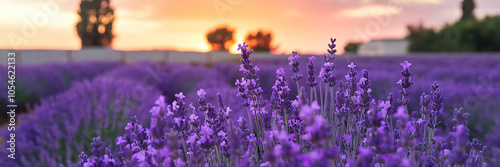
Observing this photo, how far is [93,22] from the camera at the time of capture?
31562 millimetres

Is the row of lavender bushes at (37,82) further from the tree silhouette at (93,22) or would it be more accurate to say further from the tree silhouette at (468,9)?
the tree silhouette at (468,9)

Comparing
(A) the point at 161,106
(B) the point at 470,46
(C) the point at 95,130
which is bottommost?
(C) the point at 95,130

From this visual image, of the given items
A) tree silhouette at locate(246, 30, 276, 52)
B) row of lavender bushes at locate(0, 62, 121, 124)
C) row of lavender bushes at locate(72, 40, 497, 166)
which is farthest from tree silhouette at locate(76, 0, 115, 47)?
row of lavender bushes at locate(72, 40, 497, 166)

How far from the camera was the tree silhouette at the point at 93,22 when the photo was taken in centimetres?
3120

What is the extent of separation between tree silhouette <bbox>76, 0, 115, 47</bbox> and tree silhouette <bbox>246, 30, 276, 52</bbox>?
44.4 ft

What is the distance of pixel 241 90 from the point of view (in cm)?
159

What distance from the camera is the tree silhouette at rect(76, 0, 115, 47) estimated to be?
31203 mm

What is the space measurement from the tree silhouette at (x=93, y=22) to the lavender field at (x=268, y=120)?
76.8 ft

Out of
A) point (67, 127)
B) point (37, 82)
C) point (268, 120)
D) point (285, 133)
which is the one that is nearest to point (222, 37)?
point (37, 82)

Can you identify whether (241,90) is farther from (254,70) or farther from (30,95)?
(30,95)

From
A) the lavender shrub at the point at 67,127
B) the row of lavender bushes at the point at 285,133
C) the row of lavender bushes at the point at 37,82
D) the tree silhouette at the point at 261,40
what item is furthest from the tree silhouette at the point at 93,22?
the row of lavender bushes at the point at 285,133

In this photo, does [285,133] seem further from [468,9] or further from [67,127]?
[468,9]

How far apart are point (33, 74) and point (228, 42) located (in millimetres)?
29320

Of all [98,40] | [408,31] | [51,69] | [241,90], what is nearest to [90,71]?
[51,69]
